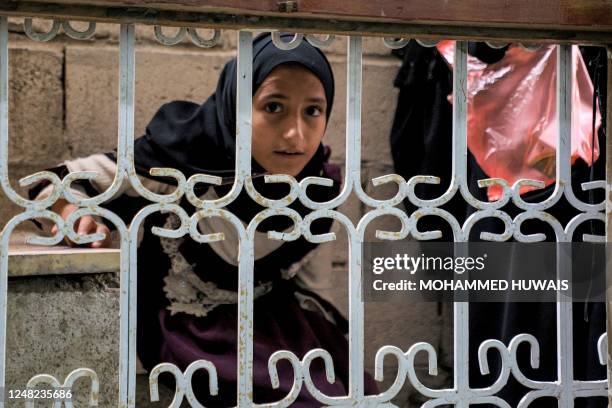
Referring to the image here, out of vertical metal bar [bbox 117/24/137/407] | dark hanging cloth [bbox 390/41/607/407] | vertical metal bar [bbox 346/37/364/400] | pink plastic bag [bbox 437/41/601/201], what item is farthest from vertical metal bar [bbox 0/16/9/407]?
pink plastic bag [bbox 437/41/601/201]

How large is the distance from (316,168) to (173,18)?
1.39 metres

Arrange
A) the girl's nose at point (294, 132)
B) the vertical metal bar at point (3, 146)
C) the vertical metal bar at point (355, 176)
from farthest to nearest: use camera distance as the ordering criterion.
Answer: the girl's nose at point (294, 132), the vertical metal bar at point (355, 176), the vertical metal bar at point (3, 146)

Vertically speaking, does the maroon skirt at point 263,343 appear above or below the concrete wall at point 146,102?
below

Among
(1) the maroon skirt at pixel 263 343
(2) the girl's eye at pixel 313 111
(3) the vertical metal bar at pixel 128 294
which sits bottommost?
(1) the maroon skirt at pixel 263 343

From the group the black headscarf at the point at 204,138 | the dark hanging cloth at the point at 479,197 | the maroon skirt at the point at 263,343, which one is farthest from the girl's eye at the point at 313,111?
the maroon skirt at the point at 263,343

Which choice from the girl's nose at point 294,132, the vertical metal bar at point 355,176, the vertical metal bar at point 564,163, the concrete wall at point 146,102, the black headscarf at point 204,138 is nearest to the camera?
the vertical metal bar at point 355,176

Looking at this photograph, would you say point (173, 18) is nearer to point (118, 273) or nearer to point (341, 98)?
point (118, 273)

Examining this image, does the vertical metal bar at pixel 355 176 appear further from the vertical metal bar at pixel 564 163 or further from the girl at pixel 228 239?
the girl at pixel 228 239

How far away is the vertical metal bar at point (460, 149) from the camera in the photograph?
1658mm

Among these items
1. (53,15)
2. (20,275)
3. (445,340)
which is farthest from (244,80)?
(445,340)

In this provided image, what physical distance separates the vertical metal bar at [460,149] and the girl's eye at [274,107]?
0.88 metres

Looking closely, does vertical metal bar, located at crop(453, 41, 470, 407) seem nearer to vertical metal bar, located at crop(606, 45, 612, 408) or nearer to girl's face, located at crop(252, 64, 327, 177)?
vertical metal bar, located at crop(606, 45, 612, 408)

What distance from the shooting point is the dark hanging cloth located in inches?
97.3

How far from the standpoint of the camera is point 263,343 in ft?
8.53
